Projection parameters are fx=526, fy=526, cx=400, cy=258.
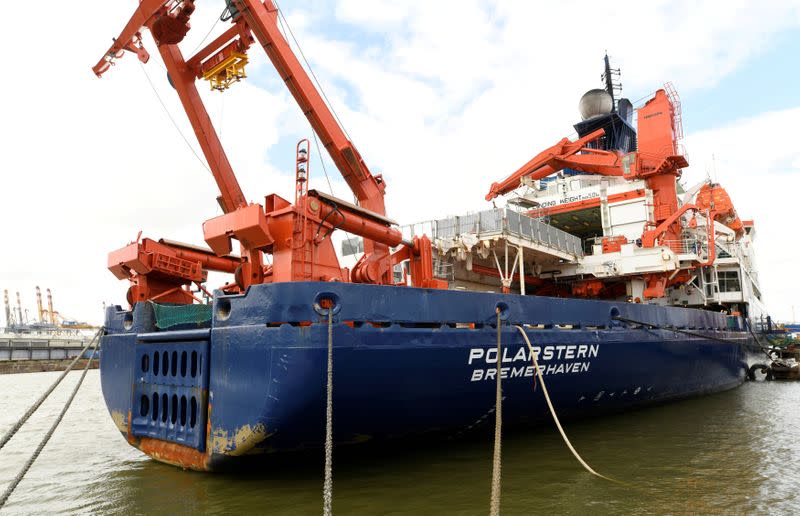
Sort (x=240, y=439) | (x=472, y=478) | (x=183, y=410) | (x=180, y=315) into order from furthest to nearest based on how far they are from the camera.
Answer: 1. (x=180, y=315)
2. (x=183, y=410)
3. (x=472, y=478)
4. (x=240, y=439)

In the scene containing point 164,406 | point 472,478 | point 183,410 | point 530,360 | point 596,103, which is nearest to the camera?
point 472,478

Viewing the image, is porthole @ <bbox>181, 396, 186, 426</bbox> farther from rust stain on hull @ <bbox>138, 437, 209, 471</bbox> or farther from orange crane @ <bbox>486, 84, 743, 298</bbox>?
orange crane @ <bbox>486, 84, 743, 298</bbox>

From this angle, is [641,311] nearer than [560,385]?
No

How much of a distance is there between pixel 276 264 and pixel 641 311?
7.86 metres

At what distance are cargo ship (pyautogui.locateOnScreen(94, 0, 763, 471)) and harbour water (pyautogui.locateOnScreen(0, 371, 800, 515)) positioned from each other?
18.3 inches

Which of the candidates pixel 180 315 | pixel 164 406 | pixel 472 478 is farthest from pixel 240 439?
pixel 472 478

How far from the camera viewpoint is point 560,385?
365 inches

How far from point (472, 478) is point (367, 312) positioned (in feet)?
8.29

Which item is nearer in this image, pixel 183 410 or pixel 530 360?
pixel 183 410

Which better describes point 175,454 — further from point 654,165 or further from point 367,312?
point 654,165

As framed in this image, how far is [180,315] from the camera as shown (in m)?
7.98

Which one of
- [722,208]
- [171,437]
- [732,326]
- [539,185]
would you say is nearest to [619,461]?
[171,437]

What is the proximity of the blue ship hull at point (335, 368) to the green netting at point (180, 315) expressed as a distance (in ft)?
0.61

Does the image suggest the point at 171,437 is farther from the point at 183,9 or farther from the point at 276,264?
the point at 183,9
